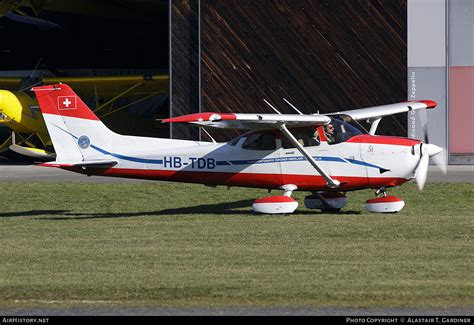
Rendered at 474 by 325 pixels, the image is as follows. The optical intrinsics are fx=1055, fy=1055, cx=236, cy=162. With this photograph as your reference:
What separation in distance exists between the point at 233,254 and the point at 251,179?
17.5ft

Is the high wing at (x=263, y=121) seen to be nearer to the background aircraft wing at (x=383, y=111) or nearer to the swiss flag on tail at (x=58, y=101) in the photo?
the background aircraft wing at (x=383, y=111)

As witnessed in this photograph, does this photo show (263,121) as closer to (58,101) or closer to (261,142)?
(261,142)

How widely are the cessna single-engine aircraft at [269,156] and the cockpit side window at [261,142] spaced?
0.02 m

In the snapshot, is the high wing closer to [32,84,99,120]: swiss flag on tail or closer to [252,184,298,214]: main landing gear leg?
[252,184,298,214]: main landing gear leg

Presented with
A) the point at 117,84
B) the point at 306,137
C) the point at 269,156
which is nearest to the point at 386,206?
the point at 306,137

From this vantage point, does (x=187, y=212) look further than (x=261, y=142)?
Yes

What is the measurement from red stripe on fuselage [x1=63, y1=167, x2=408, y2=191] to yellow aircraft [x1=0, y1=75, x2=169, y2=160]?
1162 centimetres

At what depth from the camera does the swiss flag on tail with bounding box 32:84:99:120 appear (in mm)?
18750

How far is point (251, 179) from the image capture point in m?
18.4

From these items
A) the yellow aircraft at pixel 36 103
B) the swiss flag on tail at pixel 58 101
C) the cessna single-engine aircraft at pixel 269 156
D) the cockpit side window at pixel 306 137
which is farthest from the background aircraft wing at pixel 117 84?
the cockpit side window at pixel 306 137

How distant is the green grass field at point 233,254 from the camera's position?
33.2ft

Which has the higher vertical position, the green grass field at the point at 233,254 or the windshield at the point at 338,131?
the windshield at the point at 338,131

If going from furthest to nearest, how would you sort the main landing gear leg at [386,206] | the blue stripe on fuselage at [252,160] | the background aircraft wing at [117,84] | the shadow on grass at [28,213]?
1. the background aircraft wing at [117,84]
2. the shadow on grass at [28,213]
3. the blue stripe on fuselage at [252,160]
4. the main landing gear leg at [386,206]

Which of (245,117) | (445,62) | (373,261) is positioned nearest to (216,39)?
(445,62)
